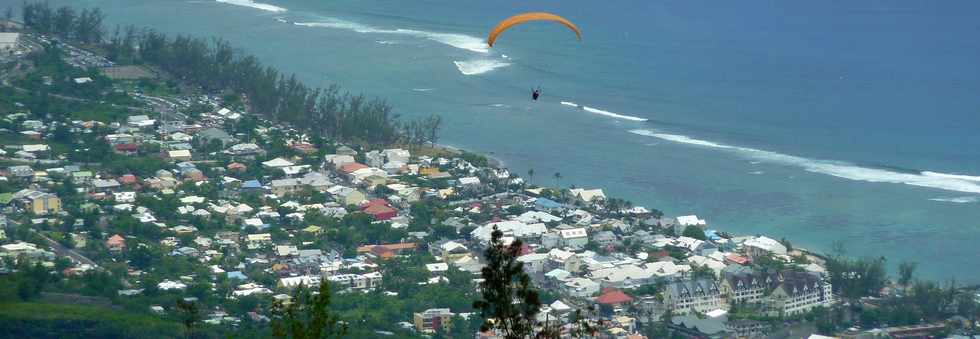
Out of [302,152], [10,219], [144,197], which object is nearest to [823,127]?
[302,152]

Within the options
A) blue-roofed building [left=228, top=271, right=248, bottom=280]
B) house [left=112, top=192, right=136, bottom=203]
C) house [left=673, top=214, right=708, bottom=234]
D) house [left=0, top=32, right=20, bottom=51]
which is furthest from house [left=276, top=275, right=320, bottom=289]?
house [left=0, top=32, right=20, bottom=51]

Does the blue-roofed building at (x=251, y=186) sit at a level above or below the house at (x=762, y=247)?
below

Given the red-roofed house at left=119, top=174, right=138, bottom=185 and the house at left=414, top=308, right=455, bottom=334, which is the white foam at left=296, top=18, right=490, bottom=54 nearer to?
the red-roofed house at left=119, top=174, right=138, bottom=185

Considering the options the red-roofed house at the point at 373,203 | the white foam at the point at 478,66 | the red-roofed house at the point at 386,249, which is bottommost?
the red-roofed house at the point at 386,249

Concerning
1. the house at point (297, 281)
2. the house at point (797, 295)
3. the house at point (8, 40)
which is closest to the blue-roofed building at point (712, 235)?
the house at point (797, 295)

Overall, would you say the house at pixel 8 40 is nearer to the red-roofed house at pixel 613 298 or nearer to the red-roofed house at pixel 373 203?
the red-roofed house at pixel 373 203

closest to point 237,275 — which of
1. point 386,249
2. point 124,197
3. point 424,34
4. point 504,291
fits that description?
point 386,249

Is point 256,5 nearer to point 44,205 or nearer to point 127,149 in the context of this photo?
point 127,149

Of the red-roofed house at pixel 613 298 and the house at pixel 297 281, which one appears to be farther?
the house at pixel 297 281
